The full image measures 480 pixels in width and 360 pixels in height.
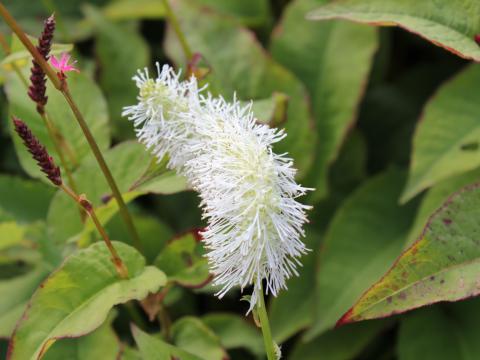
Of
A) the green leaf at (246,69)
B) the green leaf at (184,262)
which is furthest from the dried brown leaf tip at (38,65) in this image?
the green leaf at (246,69)

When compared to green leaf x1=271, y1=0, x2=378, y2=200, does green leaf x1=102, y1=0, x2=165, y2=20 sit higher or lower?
higher

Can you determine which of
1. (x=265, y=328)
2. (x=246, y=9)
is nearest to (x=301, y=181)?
(x=246, y=9)

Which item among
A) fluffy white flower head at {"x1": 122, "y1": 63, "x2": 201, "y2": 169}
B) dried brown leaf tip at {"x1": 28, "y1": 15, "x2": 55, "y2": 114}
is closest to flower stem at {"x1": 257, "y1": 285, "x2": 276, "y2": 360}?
fluffy white flower head at {"x1": 122, "y1": 63, "x2": 201, "y2": 169}

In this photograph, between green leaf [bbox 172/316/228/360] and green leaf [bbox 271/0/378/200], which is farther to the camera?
green leaf [bbox 271/0/378/200]

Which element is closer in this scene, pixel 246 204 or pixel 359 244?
pixel 246 204

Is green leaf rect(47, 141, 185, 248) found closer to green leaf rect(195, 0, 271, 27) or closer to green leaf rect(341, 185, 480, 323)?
green leaf rect(341, 185, 480, 323)

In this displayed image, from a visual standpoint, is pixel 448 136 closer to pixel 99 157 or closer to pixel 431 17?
pixel 431 17
